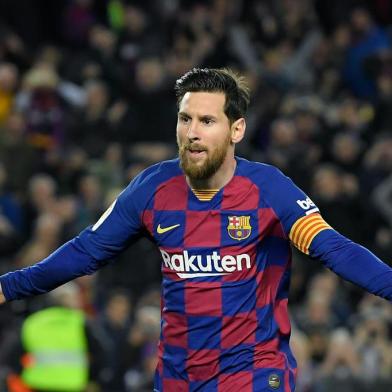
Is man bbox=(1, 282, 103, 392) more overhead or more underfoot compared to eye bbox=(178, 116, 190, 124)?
more underfoot

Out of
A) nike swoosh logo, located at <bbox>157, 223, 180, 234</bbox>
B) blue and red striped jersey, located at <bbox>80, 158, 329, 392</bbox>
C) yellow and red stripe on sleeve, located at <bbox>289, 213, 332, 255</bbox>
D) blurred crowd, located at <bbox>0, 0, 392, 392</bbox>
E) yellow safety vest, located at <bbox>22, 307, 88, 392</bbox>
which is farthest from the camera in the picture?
blurred crowd, located at <bbox>0, 0, 392, 392</bbox>

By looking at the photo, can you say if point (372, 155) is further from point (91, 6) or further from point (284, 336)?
point (284, 336)

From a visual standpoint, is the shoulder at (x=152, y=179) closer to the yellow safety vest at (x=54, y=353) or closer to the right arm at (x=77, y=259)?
the right arm at (x=77, y=259)

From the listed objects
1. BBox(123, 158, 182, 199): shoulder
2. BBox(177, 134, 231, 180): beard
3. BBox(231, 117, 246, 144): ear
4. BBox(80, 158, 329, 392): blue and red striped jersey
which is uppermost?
BBox(231, 117, 246, 144): ear

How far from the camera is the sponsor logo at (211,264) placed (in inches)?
221

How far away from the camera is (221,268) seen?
18.4 ft

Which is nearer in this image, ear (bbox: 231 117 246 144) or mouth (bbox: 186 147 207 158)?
mouth (bbox: 186 147 207 158)

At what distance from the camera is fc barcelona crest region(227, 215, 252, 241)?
5.65 meters

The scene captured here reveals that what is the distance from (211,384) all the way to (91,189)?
24.2 ft

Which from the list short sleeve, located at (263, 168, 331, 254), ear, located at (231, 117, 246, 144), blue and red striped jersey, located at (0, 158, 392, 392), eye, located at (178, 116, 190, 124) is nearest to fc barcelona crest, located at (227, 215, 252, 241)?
blue and red striped jersey, located at (0, 158, 392, 392)

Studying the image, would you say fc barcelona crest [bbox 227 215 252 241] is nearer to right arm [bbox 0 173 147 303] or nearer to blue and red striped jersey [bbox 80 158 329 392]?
blue and red striped jersey [bbox 80 158 329 392]

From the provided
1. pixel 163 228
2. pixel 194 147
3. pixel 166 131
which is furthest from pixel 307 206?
pixel 166 131

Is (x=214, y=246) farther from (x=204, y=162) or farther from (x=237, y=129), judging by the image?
(x=237, y=129)

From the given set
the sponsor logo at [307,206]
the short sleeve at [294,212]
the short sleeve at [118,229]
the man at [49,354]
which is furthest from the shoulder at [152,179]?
the man at [49,354]
